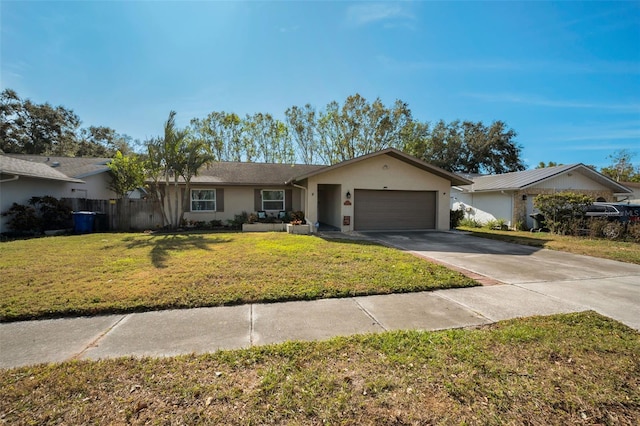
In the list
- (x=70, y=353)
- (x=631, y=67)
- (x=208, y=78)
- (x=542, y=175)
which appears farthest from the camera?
(x=542, y=175)

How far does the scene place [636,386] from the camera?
8.17 feet

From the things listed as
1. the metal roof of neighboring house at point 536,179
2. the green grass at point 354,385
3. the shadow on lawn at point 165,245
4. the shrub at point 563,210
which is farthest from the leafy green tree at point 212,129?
the green grass at point 354,385

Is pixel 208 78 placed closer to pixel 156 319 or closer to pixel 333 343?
pixel 156 319

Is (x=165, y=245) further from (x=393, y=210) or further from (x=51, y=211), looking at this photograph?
(x=393, y=210)

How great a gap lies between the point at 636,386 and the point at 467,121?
37528 millimetres

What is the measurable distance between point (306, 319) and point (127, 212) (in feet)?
47.2

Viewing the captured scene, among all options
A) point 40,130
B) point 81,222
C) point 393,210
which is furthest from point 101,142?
point 393,210

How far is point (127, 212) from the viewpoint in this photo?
1443 centimetres

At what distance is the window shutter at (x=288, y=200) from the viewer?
16.5m

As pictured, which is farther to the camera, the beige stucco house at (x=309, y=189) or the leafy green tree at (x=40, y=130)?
the leafy green tree at (x=40, y=130)

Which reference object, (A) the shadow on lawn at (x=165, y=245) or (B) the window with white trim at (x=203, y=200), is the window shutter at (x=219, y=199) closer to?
(B) the window with white trim at (x=203, y=200)

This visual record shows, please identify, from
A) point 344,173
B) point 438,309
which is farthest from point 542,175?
point 438,309

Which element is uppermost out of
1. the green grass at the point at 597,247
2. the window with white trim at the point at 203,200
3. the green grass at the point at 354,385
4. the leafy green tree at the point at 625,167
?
the leafy green tree at the point at 625,167

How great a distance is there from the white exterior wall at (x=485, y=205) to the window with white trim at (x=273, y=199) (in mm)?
13458
